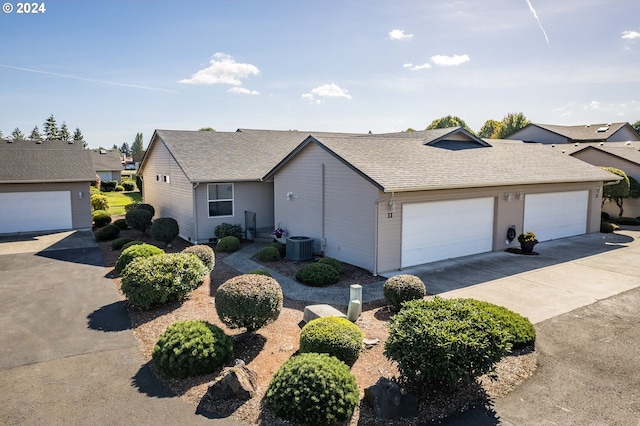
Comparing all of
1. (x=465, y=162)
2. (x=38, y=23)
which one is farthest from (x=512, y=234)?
(x=38, y=23)

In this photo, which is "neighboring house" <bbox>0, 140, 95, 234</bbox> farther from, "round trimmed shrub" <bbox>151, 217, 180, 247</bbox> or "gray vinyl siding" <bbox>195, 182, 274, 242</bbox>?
"gray vinyl siding" <bbox>195, 182, 274, 242</bbox>

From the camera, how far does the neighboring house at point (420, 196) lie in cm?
1346

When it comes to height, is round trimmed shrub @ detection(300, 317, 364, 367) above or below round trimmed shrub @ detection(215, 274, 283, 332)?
below

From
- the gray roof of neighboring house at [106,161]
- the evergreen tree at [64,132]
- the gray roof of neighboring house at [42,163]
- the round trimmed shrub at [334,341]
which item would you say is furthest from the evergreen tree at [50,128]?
the round trimmed shrub at [334,341]

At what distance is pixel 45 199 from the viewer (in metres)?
21.5

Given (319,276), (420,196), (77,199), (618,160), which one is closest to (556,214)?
(420,196)

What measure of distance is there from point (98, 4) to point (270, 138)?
12379mm

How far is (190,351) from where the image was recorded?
700 centimetres

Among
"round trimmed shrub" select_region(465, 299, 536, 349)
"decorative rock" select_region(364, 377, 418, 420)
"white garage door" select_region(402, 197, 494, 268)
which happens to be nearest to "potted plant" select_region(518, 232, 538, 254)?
"white garage door" select_region(402, 197, 494, 268)

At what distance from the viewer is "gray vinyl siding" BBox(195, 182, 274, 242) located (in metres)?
18.4

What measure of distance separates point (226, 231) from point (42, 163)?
1219cm

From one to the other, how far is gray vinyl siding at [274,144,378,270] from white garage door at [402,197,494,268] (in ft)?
4.39

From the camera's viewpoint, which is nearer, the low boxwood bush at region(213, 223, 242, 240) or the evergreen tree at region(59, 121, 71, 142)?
the low boxwood bush at region(213, 223, 242, 240)

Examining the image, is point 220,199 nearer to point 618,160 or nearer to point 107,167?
point 618,160
